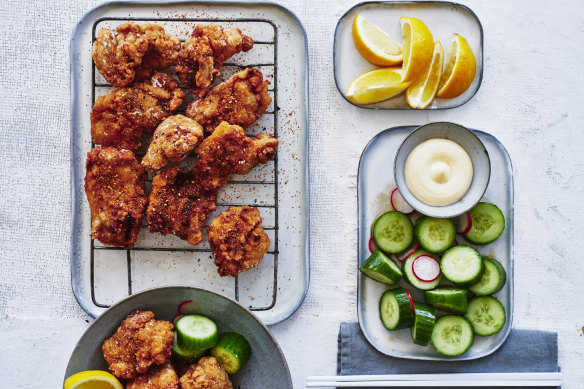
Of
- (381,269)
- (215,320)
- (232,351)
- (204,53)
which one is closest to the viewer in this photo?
(232,351)

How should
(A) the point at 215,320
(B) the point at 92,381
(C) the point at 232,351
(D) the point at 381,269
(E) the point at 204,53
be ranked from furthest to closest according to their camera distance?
(D) the point at 381,269, (E) the point at 204,53, (A) the point at 215,320, (C) the point at 232,351, (B) the point at 92,381

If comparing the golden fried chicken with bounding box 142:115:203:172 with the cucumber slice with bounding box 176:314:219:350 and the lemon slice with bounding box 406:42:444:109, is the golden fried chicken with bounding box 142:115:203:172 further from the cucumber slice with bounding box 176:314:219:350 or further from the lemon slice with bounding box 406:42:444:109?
the lemon slice with bounding box 406:42:444:109

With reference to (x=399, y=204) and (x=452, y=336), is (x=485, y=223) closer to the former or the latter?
(x=399, y=204)

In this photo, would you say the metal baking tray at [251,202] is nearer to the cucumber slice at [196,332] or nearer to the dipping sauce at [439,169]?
the cucumber slice at [196,332]

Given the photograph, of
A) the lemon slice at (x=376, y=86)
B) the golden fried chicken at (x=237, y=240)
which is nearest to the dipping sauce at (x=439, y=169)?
the lemon slice at (x=376, y=86)

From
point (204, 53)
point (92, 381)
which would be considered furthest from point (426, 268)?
point (92, 381)

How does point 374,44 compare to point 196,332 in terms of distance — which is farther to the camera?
point 374,44

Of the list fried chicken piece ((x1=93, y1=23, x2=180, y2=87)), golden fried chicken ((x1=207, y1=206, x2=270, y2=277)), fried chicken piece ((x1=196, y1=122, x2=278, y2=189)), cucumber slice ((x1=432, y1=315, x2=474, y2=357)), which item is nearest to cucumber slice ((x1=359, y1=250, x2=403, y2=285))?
cucumber slice ((x1=432, y1=315, x2=474, y2=357))
